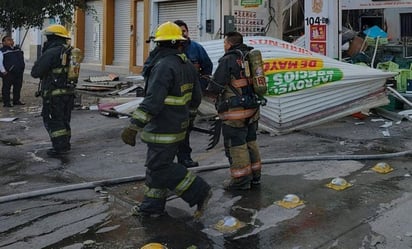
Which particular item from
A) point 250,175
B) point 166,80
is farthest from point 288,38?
point 166,80

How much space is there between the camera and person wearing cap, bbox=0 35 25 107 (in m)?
12.4

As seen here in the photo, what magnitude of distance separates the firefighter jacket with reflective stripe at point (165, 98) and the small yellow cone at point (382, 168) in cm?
276

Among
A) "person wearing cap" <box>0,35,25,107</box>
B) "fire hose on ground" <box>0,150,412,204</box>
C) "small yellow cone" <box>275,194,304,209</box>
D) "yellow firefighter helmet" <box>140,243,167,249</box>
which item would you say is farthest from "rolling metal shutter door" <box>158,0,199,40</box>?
"yellow firefighter helmet" <box>140,243,167,249</box>

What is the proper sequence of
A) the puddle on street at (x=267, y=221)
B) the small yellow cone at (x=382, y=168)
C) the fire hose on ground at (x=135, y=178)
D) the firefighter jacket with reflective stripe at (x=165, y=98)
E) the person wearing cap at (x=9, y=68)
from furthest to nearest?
the person wearing cap at (x=9, y=68) < the small yellow cone at (x=382, y=168) < the fire hose on ground at (x=135, y=178) < the firefighter jacket with reflective stripe at (x=165, y=98) < the puddle on street at (x=267, y=221)

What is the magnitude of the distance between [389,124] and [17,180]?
613 centimetres

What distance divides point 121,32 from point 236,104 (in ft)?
53.9

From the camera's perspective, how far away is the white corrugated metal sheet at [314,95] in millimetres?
8375

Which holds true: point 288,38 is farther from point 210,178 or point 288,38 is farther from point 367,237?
point 367,237

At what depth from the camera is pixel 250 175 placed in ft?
17.6

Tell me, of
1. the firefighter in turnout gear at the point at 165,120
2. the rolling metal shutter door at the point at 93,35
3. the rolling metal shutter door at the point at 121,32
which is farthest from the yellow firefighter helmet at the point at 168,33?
the rolling metal shutter door at the point at 93,35

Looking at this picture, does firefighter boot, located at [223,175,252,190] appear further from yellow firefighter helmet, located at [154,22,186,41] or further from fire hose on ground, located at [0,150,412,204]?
yellow firefighter helmet, located at [154,22,186,41]

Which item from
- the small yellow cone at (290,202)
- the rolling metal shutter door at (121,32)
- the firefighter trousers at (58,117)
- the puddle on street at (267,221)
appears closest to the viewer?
the puddle on street at (267,221)

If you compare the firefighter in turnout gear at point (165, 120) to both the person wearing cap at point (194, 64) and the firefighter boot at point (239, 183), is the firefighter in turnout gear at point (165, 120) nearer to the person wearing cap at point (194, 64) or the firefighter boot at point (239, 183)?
the firefighter boot at point (239, 183)

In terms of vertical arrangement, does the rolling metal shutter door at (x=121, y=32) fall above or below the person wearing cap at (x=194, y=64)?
above
